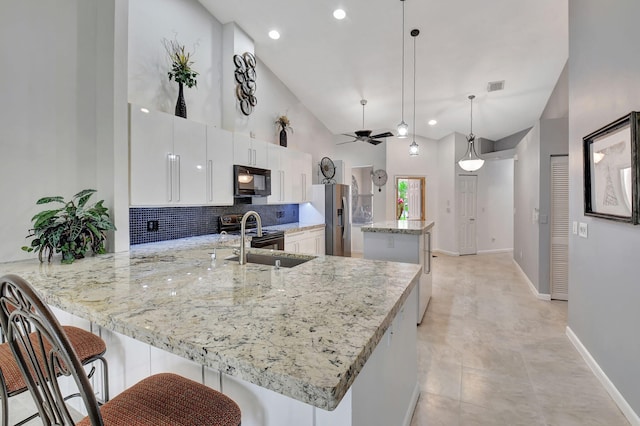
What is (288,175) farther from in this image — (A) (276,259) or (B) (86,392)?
(B) (86,392)

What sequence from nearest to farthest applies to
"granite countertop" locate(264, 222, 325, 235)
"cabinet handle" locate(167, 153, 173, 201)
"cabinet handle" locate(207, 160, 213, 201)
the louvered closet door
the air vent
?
1. "cabinet handle" locate(167, 153, 173, 201)
2. "cabinet handle" locate(207, 160, 213, 201)
3. the louvered closet door
4. "granite countertop" locate(264, 222, 325, 235)
5. the air vent

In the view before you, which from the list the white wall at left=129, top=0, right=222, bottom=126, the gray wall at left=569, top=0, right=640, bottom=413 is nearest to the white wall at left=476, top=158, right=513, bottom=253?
the gray wall at left=569, top=0, right=640, bottom=413

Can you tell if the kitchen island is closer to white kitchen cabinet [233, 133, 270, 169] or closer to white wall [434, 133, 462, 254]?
white kitchen cabinet [233, 133, 270, 169]

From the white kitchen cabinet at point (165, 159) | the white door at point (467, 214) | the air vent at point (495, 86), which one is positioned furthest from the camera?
the white door at point (467, 214)

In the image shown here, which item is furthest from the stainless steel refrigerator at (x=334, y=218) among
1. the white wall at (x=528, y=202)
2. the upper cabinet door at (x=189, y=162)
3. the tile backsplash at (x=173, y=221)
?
the white wall at (x=528, y=202)

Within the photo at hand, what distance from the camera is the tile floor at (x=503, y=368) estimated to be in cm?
185

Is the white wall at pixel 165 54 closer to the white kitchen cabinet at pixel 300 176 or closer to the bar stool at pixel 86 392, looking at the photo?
the white kitchen cabinet at pixel 300 176

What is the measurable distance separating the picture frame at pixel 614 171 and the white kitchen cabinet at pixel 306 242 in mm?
3026

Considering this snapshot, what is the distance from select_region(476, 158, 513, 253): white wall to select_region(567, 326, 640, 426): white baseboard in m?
5.14

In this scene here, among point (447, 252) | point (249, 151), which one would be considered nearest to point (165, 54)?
point (249, 151)

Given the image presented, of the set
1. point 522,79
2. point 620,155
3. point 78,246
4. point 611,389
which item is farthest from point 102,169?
point 522,79

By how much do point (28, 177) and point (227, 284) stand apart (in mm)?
1895

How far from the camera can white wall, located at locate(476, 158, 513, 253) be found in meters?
7.49

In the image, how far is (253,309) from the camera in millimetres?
1116
